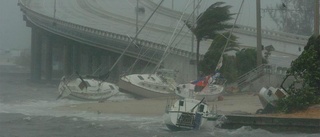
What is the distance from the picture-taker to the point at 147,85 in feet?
185

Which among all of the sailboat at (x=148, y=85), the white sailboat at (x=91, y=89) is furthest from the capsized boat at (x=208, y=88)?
the white sailboat at (x=91, y=89)

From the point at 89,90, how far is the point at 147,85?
473cm

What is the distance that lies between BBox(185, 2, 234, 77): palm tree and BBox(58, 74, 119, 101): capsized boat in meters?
7.90

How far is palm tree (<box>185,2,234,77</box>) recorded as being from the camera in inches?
2464

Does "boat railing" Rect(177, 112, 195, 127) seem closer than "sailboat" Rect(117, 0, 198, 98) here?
Yes

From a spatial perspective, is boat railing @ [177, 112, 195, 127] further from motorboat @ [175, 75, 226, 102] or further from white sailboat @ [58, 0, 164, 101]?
white sailboat @ [58, 0, 164, 101]

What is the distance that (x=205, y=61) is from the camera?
60.3 metres

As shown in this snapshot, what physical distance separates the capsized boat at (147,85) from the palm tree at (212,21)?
20.7 feet

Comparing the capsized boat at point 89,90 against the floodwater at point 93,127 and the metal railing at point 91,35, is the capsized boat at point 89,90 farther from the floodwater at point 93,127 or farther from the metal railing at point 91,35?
the floodwater at point 93,127

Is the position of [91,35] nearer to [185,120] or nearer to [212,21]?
[212,21]

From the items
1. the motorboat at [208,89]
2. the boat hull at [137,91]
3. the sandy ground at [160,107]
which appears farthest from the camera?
the boat hull at [137,91]

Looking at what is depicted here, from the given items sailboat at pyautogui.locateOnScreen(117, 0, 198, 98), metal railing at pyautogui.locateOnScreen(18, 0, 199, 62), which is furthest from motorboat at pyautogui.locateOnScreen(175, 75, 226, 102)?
metal railing at pyautogui.locateOnScreen(18, 0, 199, 62)

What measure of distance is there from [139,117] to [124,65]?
4395cm

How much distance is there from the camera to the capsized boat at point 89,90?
57969 millimetres
